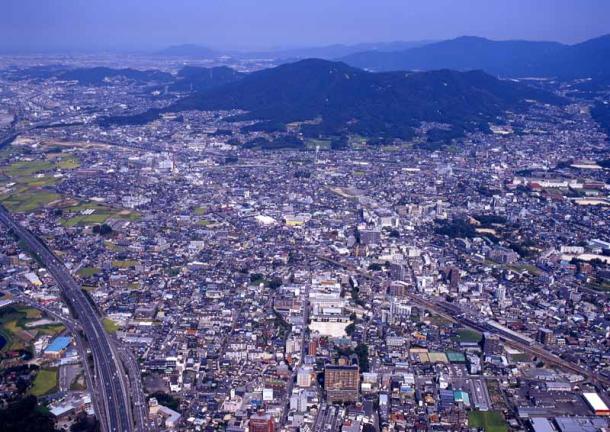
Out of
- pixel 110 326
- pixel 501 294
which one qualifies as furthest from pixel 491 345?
pixel 110 326

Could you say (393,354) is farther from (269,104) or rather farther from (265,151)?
(269,104)

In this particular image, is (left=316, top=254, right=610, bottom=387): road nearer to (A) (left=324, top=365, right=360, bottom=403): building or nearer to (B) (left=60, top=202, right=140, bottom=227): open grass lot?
(A) (left=324, top=365, right=360, bottom=403): building

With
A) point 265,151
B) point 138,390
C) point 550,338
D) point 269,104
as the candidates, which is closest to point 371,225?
point 550,338

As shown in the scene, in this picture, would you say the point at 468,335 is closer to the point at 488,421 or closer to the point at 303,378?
the point at 488,421

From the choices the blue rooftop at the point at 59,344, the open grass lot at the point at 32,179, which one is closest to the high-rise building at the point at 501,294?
the blue rooftop at the point at 59,344

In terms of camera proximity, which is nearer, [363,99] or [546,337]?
[546,337]

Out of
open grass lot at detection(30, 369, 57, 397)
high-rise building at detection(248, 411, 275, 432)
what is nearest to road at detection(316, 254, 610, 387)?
high-rise building at detection(248, 411, 275, 432)

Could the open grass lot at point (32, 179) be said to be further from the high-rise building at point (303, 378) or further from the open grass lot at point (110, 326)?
the high-rise building at point (303, 378)
